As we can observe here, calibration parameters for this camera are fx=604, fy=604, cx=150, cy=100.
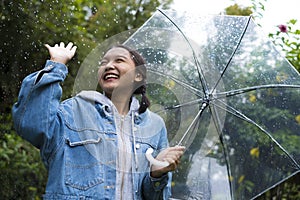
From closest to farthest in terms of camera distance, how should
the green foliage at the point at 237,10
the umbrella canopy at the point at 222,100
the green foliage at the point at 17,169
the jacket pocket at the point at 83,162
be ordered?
the jacket pocket at the point at 83,162
the umbrella canopy at the point at 222,100
the green foliage at the point at 17,169
the green foliage at the point at 237,10

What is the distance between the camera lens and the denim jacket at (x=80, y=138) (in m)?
1.87

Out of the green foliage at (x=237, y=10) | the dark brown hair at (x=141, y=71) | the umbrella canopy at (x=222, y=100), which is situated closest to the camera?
the dark brown hair at (x=141, y=71)

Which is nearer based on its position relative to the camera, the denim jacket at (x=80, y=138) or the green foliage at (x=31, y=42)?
the denim jacket at (x=80, y=138)

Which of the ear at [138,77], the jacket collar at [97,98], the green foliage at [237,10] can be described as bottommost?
the jacket collar at [97,98]

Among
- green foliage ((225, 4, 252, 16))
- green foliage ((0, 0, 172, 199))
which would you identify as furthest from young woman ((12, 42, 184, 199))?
green foliage ((225, 4, 252, 16))

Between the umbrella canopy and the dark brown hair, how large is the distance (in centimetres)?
3

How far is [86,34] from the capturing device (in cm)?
444

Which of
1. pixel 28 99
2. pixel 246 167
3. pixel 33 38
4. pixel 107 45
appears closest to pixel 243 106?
pixel 246 167

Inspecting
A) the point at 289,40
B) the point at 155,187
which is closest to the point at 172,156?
the point at 155,187

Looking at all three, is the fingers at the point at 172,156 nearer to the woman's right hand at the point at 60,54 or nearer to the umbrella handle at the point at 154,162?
the umbrella handle at the point at 154,162

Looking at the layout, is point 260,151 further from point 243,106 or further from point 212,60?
point 212,60

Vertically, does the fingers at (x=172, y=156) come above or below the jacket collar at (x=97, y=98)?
below

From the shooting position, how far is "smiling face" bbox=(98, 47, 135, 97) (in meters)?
2.09

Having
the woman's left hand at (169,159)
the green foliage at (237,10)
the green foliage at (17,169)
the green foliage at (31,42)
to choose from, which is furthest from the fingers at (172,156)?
the green foliage at (237,10)
